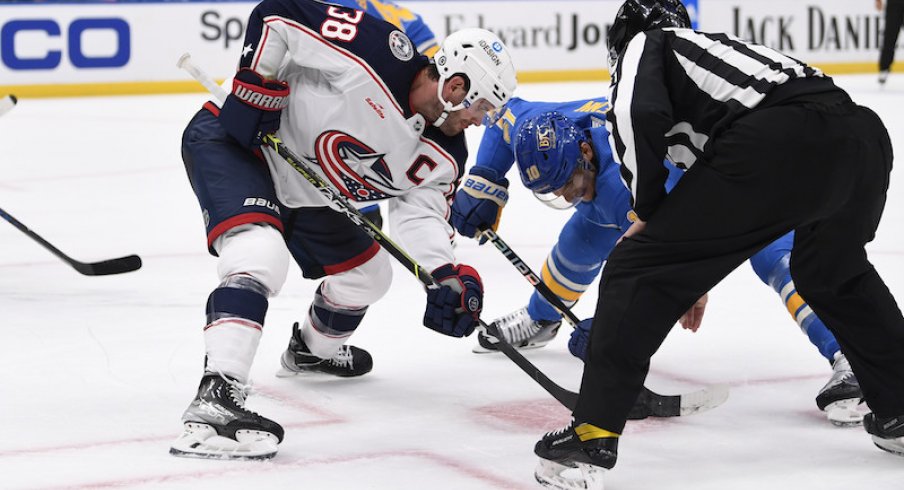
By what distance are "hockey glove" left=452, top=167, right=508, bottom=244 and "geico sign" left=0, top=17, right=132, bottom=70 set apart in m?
6.52

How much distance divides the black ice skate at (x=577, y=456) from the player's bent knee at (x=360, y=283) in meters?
0.84

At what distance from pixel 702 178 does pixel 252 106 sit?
0.94 metres

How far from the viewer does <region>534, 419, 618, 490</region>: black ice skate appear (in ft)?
7.11

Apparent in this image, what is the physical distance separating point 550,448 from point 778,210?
20.9 inches

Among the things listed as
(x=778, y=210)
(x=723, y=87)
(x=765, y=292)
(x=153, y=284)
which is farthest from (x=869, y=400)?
(x=153, y=284)

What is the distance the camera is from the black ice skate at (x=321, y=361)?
3.05 metres

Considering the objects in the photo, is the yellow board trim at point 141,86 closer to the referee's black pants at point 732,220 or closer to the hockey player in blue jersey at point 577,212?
the hockey player in blue jersey at point 577,212

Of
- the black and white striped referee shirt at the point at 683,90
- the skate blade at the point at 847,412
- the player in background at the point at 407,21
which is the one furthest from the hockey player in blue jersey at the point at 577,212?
the player in background at the point at 407,21

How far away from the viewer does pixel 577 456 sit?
7.13 feet

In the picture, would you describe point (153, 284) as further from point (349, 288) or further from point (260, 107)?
point (260, 107)

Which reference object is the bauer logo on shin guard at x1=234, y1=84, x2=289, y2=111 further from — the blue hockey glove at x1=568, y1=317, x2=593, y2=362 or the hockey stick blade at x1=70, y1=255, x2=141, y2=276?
the hockey stick blade at x1=70, y1=255, x2=141, y2=276

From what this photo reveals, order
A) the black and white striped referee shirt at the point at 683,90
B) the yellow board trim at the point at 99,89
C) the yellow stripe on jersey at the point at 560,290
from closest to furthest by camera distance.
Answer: the black and white striped referee shirt at the point at 683,90 < the yellow stripe on jersey at the point at 560,290 < the yellow board trim at the point at 99,89

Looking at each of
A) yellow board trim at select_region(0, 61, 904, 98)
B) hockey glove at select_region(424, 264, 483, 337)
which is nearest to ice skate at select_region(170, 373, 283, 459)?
hockey glove at select_region(424, 264, 483, 337)

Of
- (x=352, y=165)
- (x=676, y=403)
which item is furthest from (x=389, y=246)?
(x=676, y=403)
